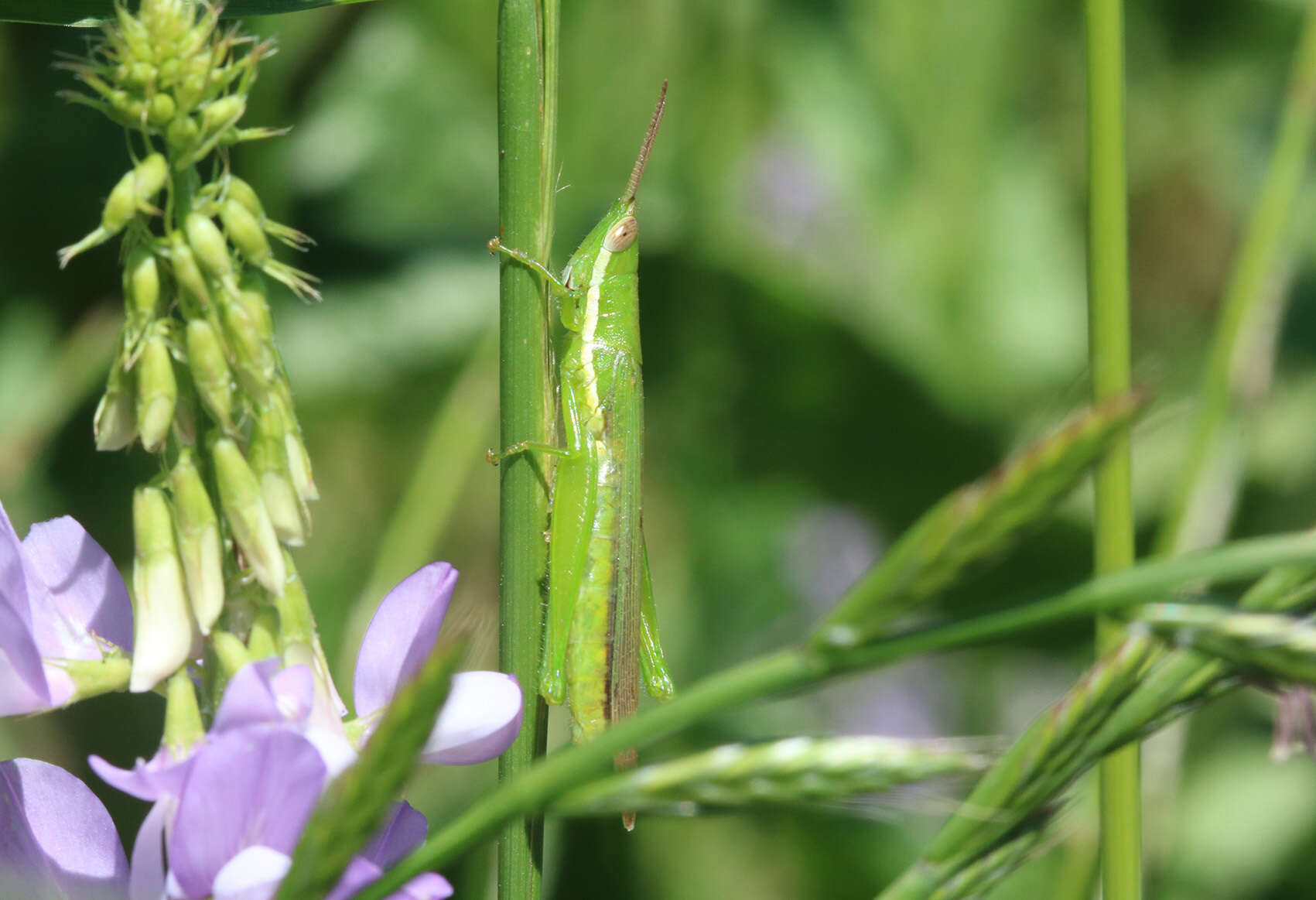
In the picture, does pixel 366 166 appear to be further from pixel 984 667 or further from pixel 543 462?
pixel 984 667

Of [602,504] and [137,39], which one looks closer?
[137,39]

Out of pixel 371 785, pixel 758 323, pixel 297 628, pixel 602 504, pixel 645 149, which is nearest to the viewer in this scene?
pixel 371 785

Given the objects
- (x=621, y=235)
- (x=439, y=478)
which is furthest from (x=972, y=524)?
(x=439, y=478)

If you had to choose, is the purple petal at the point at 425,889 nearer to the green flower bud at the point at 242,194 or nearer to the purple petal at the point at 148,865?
the purple petal at the point at 148,865

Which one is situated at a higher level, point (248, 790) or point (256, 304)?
point (256, 304)

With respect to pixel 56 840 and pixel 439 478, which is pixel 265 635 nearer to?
pixel 56 840

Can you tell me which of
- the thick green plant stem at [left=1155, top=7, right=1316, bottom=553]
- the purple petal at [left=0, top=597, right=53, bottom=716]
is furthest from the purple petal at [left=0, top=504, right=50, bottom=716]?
the thick green plant stem at [left=1155, top=7, right=1316, bottom=553]
